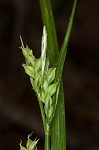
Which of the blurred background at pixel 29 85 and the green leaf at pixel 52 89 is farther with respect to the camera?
the blurred background at pixel 29 85

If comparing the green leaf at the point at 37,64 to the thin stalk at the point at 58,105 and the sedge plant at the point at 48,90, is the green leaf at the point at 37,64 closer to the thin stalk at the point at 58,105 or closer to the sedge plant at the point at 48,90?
the sedge plant at the point at 48,90

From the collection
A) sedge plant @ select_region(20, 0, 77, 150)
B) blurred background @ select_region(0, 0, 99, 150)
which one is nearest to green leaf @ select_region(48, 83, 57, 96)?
sedge plant @ select_region(20, 0, 77, 150)

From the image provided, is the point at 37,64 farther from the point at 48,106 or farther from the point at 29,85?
the point at 29,85

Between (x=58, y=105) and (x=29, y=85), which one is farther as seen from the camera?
(x=29, y=85)

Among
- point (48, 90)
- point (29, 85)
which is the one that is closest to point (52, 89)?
point (48, 90)

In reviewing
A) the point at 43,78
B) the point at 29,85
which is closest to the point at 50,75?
the point at 43,78

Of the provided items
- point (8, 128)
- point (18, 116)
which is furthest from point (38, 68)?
point (8, 128)

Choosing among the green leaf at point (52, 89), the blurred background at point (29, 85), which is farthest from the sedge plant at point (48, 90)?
the blurred background at point (29, 85)

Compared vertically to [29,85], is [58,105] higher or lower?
lower

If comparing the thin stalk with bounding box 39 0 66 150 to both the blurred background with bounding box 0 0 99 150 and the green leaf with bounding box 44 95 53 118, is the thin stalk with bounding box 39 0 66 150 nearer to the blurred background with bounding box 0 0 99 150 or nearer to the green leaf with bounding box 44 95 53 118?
the green leaf with bounding box 44 95 53 118

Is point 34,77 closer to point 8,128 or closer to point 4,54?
point 8,128
